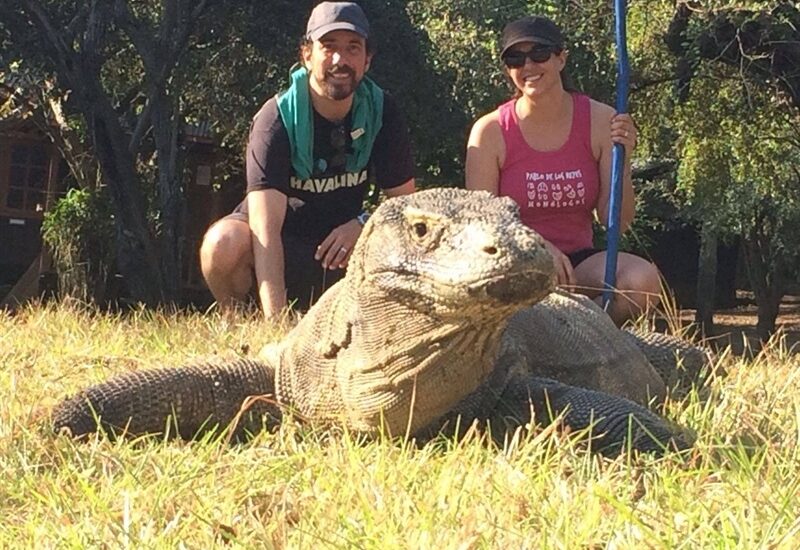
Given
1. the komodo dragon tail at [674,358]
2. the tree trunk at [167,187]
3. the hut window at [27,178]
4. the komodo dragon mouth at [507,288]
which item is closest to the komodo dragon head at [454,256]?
the komodo dragon mouth at [507,288]

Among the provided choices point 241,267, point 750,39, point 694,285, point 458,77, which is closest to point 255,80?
point 458,77

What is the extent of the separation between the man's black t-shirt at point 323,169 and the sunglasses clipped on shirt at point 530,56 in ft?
1.66

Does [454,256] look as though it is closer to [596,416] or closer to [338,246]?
[596,416]

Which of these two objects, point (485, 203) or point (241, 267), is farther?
point (241, 267)

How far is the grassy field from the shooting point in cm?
170

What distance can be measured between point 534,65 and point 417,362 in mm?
2337

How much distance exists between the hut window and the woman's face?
44.2 feet

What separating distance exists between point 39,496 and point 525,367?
3.72 feet

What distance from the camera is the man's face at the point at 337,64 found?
4277mm

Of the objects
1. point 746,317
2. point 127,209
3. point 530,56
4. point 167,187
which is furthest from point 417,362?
point 746,317

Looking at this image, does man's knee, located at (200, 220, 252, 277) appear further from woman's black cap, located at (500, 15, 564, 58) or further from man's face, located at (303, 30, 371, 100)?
woman's black cap, located at (500, 15, 564, 58)

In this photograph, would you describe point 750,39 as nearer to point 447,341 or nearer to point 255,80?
point 255,80

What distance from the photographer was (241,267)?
183 inches

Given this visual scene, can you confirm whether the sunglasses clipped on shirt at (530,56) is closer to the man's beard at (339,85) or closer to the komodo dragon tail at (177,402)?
the man's beard at (339,85)
